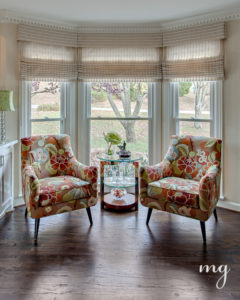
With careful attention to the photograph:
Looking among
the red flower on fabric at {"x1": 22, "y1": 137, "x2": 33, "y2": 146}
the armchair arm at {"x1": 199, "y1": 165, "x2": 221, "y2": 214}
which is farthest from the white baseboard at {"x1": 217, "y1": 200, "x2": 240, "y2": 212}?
the red flower on fabric at {"x1": 22, "y1": 137, "x2": 33, "y2": 146}

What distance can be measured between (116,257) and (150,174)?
966 mm

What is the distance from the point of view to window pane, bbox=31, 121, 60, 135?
12.1 feet

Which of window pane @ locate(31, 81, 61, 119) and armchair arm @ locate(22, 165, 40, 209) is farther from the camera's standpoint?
window pane @ locate(31, 81, 61, 119)

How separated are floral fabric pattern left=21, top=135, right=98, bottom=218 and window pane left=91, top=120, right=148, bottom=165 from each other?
72 cm

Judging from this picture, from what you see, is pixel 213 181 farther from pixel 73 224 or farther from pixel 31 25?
pixel 31 25

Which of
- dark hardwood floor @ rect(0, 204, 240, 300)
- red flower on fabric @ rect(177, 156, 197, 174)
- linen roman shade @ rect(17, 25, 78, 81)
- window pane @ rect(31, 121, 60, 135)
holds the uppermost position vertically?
linen roman shade @ rect(17, 25, 78, 81)

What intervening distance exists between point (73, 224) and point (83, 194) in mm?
435

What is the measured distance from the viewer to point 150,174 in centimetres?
292

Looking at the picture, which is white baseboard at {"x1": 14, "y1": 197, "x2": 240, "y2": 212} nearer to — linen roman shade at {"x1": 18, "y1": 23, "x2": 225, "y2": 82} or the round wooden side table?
the round wooden side table

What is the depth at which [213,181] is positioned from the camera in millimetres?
2559

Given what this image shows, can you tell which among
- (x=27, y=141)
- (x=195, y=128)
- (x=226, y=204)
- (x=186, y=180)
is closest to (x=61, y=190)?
(x=27, y=141)

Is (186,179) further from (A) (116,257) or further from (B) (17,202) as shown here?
(B) (17,202)

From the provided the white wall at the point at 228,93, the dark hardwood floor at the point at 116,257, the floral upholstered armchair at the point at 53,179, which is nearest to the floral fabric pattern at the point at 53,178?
the floral upholstered armchair at the point at 53,179

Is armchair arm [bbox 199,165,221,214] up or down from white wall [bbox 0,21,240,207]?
down
